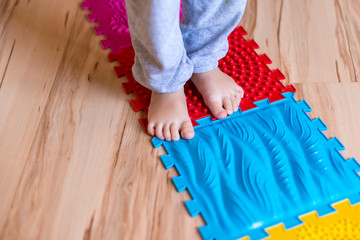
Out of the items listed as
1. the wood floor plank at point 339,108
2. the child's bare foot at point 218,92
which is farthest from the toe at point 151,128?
the wood floor plank at point 339,108

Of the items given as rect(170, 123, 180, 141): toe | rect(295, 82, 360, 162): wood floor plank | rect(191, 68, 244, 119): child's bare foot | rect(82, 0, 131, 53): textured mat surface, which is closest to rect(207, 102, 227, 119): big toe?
rect(191, 68, 244, 119): child's bare foot

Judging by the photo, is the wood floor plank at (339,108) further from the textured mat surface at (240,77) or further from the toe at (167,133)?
the toe at (167,133)

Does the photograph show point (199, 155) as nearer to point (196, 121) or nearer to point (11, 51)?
point (196, 121)

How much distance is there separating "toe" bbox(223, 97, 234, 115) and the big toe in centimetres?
1

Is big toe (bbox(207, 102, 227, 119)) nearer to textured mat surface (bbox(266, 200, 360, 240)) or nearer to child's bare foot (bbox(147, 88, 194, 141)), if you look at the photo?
child's bare foot (bbox(147, 88, 194, 141))

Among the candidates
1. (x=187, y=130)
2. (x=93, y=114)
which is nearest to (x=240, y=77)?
(x=187, y=130)

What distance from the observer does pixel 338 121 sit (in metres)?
1.06

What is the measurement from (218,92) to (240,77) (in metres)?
0.12

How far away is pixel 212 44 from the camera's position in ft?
3.39

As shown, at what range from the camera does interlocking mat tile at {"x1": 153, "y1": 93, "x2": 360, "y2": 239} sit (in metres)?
0.88

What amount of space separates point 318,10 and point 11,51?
1029 mm

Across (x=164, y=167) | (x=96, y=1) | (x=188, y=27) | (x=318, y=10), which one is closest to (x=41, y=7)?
(x=96, y=1)

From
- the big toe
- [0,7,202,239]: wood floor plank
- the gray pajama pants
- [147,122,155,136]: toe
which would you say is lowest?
[0,7,202,239]: wood floor plank

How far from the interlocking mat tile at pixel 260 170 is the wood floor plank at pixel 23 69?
348 millimetres
